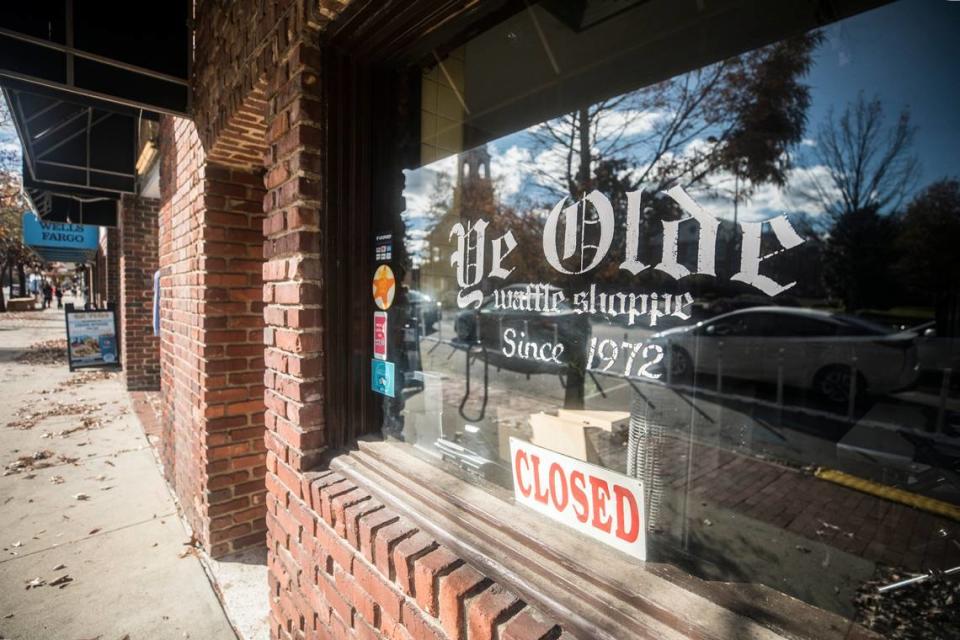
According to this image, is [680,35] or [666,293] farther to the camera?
[680,35]

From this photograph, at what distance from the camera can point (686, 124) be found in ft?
6.39

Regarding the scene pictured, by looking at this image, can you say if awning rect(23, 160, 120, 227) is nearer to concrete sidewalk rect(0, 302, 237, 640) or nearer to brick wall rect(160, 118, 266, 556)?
concrete sidewalk rect(0, 302, 237, 640)

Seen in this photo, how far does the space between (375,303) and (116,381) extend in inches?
358

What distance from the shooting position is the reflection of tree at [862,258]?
248 cm

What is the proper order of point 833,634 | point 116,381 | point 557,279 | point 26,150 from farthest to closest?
1. point 116,381
2. point 26,150
3. point 557,279
4. point 833,634

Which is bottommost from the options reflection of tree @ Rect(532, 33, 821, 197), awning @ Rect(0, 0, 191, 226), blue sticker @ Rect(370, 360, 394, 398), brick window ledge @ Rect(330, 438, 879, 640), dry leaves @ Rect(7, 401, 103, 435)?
dry leaves @ Rect(7, 401, 103, 435)

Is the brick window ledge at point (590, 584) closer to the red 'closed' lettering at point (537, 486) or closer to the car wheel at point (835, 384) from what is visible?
the red 'closed' lettering at point (537, 486)

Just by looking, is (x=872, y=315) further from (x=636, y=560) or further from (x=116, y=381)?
(x=116, y=381)

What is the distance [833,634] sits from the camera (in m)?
0.82

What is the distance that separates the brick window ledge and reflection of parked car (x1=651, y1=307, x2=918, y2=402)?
43.7 inches

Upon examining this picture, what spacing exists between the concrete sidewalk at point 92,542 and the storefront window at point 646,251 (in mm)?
2041

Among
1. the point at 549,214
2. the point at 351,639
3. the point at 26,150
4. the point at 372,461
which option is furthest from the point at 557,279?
the point at 26,150

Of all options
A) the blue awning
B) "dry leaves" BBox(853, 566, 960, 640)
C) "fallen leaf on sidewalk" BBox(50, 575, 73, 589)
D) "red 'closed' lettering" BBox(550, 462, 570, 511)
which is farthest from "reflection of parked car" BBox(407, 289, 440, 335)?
the blue awning

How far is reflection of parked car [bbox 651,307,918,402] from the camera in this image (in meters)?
3.38
